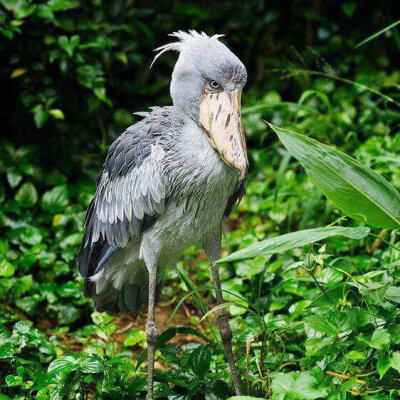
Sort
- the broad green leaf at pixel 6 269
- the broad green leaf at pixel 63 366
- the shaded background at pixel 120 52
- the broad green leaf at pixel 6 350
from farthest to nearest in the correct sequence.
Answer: the shaded background at pixel 120 52 < the broad green leaf at pixel 6 269 < the broad green leaf at pixel 6 350 < the broad green leaf at pixel 63 366

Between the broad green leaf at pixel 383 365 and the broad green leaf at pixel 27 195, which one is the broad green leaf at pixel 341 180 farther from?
the broad green leaf at pixel 27 195

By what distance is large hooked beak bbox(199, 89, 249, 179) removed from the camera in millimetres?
2213

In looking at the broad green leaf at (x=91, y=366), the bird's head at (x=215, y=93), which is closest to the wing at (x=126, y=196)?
the bird's head at (x=215, y=93)

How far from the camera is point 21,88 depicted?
4219 millimetres

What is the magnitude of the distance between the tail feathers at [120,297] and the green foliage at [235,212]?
0.08m

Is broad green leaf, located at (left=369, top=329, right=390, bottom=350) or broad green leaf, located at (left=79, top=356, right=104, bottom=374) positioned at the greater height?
broad green leaf, located at (left=369, top=329, right=390, bottom=350)

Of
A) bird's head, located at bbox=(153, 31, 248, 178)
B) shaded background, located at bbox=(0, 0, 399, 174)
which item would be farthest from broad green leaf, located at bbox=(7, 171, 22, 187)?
bird's head, located at bbox=(153, 31, 248, 178)

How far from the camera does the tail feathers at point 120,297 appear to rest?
2934 millimetres

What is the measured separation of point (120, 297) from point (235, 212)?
1571 mm

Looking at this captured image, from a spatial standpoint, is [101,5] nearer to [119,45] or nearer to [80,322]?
[119,45]

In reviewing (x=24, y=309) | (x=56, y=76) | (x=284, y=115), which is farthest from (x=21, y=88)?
(x=284, y=115)

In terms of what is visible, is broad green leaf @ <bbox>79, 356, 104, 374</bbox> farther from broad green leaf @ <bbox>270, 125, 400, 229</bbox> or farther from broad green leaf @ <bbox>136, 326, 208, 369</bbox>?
broad green leaf @ <bbox>270, 125, 400, 229</bbox>

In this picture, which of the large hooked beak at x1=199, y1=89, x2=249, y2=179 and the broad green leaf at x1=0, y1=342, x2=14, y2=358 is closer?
the large hooked beak at x1=199, y1=89, x2=249, y2=179

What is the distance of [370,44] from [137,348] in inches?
133
